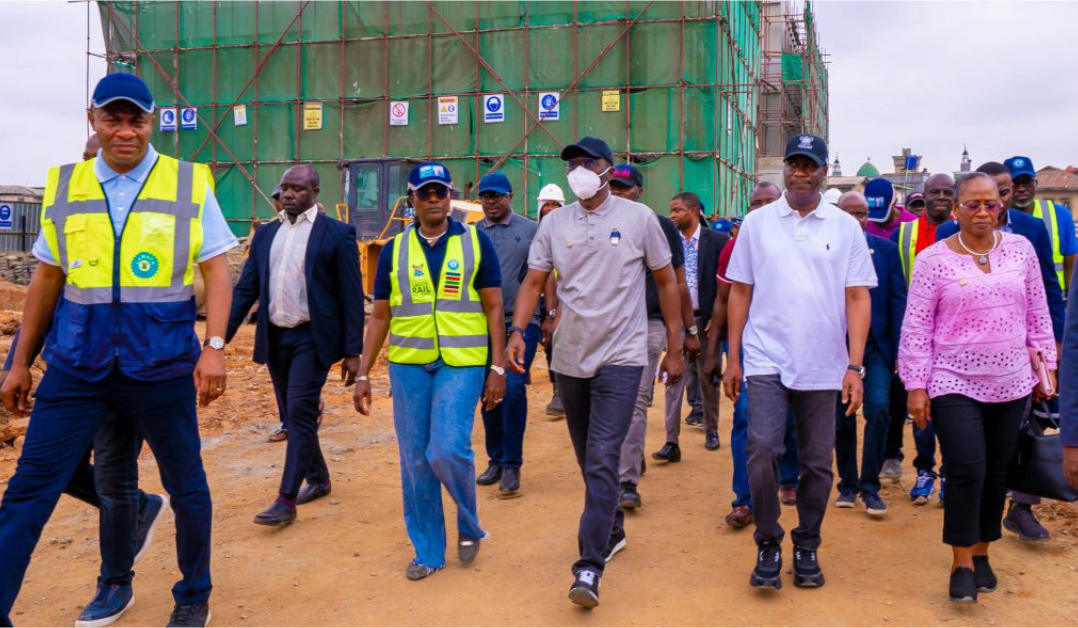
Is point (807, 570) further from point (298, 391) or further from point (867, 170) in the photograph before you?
point (867, 170)

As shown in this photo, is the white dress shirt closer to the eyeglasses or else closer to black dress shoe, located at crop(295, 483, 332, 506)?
black dress shoe, located at crop(295, 483, 332, 506)

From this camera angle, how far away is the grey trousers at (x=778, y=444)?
450 cm

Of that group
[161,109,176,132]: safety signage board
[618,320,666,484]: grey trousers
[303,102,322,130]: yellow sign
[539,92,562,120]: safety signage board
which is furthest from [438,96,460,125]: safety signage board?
[618,320,666,484]: grey trousers

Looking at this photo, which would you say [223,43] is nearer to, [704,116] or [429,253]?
[704,116]

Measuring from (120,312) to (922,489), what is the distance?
462 cm

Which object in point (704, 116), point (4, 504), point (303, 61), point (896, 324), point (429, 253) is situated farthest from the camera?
point (303, 61)

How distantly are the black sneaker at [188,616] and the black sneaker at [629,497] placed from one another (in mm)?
2565

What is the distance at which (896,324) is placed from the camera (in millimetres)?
5828

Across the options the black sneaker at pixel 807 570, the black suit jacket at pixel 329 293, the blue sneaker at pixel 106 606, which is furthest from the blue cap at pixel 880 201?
the blue sneaker at pixel 106 606

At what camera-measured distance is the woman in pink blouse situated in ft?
14.2

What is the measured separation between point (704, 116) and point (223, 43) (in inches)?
561

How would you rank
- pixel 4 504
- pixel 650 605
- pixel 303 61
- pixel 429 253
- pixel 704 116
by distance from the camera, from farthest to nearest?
pixel 303 61
pixel 704 116
pixel 429 253
pixel 650 605
pixel 4 504

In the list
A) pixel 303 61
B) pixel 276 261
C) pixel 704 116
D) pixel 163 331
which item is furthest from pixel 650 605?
pixel 303 61

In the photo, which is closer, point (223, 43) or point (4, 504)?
point (4, 504)
